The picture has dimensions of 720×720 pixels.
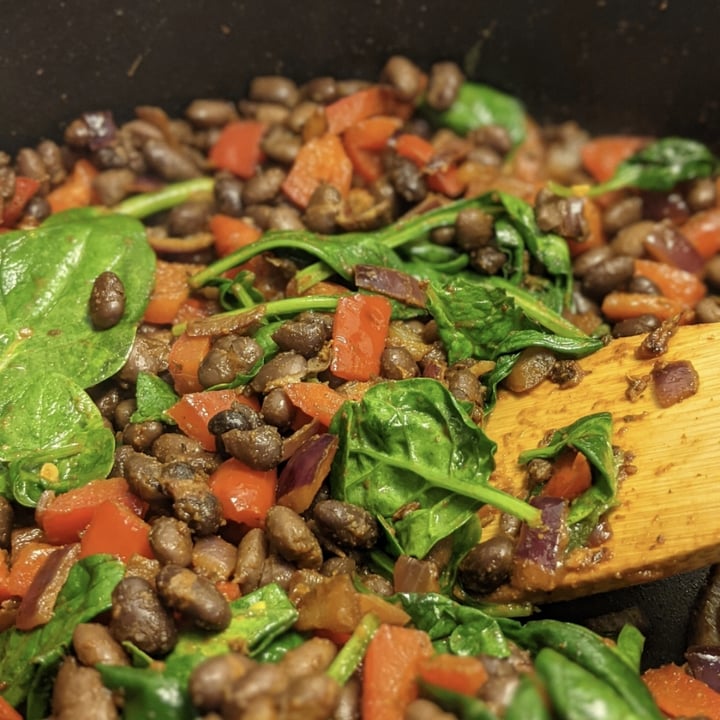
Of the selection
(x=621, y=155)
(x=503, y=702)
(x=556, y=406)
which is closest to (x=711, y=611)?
(x=556, y=406)

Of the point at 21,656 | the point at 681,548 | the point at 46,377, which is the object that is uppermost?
the point at 46,377

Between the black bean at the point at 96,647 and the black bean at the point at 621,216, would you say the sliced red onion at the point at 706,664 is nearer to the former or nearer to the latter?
the black bean at the point at 96,647

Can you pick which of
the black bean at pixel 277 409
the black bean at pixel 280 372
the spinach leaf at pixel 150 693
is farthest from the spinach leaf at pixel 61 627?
the black bean at pixel 280 372

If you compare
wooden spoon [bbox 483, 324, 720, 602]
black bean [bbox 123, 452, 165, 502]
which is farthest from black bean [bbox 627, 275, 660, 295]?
black bean [bbox 123, 452, 165, 502]

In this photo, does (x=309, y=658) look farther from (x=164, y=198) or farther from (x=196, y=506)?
(x=164, y=198)

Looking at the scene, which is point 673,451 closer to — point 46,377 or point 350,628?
point 350,628
